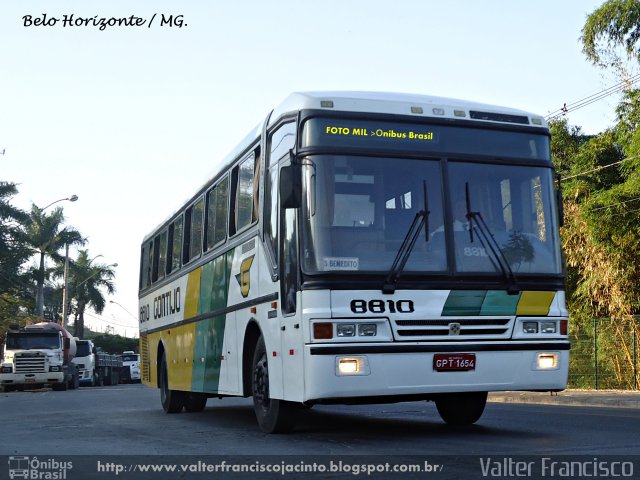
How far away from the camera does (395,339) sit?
406 inches

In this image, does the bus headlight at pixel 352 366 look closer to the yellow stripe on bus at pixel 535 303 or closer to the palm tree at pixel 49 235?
the yellow stripe on bus at pixel 535 303

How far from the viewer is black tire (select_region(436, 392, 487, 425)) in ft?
42.6

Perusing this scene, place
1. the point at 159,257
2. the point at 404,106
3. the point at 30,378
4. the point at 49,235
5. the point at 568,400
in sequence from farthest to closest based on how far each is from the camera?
the point at 49,235 → the point at 30,378 → the point at 568,400 → the point at 159,257 → the point at 404,106

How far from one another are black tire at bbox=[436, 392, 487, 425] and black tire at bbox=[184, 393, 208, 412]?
21.5 feet

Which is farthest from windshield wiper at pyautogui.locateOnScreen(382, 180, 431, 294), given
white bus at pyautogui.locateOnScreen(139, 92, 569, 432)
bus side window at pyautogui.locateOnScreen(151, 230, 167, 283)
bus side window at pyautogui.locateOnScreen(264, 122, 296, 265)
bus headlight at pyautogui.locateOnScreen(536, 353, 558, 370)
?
bus side window at pyautogui.locateOnScreen(151, 230, 167, 283)

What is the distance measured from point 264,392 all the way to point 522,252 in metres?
3.29

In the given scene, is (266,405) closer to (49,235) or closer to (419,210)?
(419,210)

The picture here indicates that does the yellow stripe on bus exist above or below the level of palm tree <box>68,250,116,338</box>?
below

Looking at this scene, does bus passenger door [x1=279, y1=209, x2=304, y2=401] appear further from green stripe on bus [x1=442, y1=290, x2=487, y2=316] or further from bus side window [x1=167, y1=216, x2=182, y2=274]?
bus side window [x1=167, y1=216, x2=182, y2=274]

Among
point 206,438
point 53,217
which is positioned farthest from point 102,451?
point 53,217

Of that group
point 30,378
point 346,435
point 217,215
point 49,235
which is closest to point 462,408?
point 346,435

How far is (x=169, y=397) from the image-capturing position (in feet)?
61.0

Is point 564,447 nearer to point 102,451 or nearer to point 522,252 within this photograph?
point 522,252

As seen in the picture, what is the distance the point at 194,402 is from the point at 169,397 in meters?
0.58
